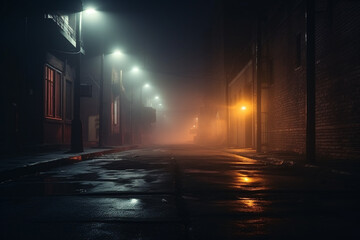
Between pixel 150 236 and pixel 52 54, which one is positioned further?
pixel 52 54

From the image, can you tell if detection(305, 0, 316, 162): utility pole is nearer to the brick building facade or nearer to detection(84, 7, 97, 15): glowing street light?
the brick building facade

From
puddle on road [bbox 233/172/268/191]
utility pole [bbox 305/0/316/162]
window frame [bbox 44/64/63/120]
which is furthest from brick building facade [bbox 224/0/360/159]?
window frame [bbox 44/64/63/120]

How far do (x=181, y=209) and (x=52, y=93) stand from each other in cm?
1901

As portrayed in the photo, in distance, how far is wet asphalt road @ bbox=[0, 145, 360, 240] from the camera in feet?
12.9

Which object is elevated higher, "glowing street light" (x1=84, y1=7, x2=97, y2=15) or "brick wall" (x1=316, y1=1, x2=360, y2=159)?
"glowing street light" (x1=84, y1=7, x2=97, y2=15)

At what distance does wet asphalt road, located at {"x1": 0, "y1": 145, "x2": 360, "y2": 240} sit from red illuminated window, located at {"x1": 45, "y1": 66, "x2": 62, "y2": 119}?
13922mm

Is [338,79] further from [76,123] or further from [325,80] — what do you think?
[76,123]

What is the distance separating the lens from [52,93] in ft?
74.4

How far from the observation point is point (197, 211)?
4945 millimetres

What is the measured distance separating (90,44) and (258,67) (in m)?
17.5

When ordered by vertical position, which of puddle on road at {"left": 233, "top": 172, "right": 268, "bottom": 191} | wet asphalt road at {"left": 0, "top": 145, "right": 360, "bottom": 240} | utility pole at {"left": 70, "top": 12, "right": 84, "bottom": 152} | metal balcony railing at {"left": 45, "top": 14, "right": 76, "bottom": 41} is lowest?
puddle on road at {"left": 233, "top": 172, "right": 268, "bottom": 191}

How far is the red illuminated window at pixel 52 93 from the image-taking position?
2161cm

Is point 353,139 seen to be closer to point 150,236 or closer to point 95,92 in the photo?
point 150,236

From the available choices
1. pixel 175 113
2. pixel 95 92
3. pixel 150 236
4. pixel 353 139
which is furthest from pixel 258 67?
pixel 175 113
